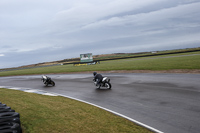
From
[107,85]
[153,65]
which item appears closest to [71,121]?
[107,85]

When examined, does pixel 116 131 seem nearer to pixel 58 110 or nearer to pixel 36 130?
pixel 36 130

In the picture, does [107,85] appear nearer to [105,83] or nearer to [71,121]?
[105,83]

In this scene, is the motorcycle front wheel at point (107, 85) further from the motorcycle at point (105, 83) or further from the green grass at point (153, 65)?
the green grass at point (153, 65)

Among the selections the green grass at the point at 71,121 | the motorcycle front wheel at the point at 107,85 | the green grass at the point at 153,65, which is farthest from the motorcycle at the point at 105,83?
the green grass at the point at 153,65

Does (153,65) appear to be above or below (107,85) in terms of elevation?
above

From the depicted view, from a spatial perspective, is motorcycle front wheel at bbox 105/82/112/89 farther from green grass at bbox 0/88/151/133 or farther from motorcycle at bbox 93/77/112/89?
green grass at bbox 0/88/151/133

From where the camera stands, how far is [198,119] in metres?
6.53

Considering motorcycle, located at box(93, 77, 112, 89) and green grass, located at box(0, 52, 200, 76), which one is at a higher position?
green grass, located at box(0, 52, 200, 76)

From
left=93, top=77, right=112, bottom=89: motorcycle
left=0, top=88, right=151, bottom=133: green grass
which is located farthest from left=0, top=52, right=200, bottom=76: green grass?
left=0, top=88, right=151, bottom=133: green grass

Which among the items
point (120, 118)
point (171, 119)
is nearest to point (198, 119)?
point (171, 119)

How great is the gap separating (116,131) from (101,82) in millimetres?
9066

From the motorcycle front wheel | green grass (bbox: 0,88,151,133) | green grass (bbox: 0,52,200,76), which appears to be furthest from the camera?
green grass (bbox: 0,52,200,76)

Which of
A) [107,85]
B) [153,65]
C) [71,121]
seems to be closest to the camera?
[71,121]

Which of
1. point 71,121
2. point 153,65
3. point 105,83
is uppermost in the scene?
point 153,65
